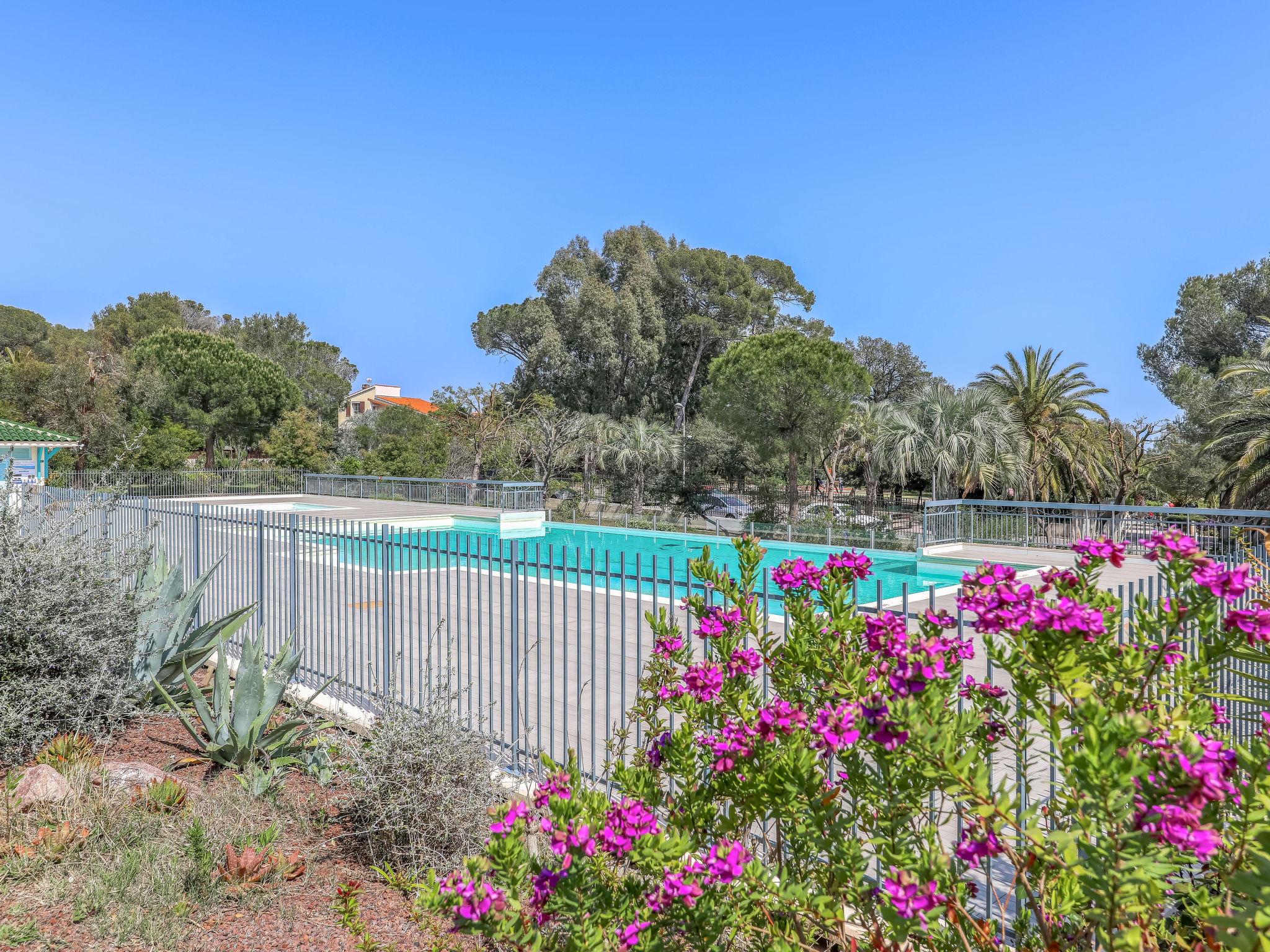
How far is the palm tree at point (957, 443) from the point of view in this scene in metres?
23.4

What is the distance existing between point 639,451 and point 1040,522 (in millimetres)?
16855

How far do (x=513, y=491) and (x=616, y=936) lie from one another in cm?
2317

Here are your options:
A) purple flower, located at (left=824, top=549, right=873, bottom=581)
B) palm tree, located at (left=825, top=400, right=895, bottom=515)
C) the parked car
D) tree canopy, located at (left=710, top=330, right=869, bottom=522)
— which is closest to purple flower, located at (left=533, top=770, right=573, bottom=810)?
purple flower, located at (left=824, top=549, right=873, bottom=581)

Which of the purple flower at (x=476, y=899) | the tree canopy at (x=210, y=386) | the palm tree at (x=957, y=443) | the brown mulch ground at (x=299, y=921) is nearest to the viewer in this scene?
the purple flower at (x=476, y=899)

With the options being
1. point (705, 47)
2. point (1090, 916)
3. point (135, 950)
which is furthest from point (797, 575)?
point (705, 47)

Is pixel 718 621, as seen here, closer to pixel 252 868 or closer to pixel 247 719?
pixel 252 868

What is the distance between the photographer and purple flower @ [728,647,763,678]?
2430 mm

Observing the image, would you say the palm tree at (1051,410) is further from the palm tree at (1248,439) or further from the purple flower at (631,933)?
the purple flower at (631,933)

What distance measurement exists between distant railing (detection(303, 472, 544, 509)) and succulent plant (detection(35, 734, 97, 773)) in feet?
61.4

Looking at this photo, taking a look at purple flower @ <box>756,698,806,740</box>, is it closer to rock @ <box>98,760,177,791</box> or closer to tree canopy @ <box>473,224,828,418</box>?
rock @ <box>98,760,177,791</box>

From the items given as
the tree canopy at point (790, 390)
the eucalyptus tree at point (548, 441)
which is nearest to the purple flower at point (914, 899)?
the tree canopy at point (790, 390)

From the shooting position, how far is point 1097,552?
208 centimetres

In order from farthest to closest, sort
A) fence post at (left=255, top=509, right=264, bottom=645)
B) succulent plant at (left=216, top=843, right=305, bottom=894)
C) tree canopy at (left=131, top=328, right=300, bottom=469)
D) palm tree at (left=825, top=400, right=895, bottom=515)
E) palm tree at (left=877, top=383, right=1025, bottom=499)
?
tree canopy at (left=131, top=328, right=300, bottom=469) < palm tree at (left=825, top=400, right=895, bottom=515) < palm tree at (left=877, top=383, right=1025, bottom=499) < fence post at (left=255, top=509, right=264, bottom=645) < succulent plant at (left=216, top=843, right=305, bottom=894)

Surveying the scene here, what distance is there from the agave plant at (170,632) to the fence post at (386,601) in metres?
1.11
